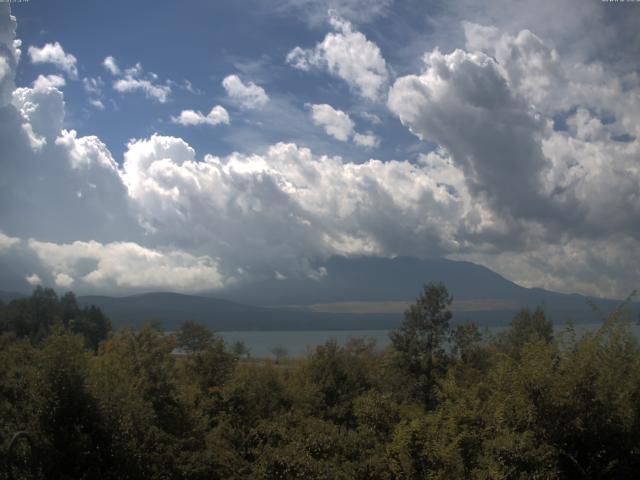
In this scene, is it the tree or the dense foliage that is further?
the tree

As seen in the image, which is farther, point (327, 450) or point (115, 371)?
point (115, 371)

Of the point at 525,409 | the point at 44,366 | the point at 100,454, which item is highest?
the point at 44,366

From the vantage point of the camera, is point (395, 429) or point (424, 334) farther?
point (424, 334)

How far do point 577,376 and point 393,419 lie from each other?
6702 millimetres

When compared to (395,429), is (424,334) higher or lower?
higher

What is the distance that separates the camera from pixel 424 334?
36812 millimetres

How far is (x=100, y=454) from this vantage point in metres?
14.8

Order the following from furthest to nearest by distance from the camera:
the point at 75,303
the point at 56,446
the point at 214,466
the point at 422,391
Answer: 1. the point at 75,303
2. the point at 422,391
3. the point at 214,466
4. the point at 56,446

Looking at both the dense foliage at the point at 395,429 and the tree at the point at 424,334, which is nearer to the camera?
the dense foliage at the point at 395,429

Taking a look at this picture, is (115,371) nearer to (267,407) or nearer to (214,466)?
(214,466)

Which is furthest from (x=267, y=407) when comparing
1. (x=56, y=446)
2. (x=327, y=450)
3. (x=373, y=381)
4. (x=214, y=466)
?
(x=56, y=446)

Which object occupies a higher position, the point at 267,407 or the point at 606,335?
the point at 606,335

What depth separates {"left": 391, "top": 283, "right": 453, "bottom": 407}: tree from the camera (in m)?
36.5

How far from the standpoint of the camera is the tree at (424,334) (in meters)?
36.5
